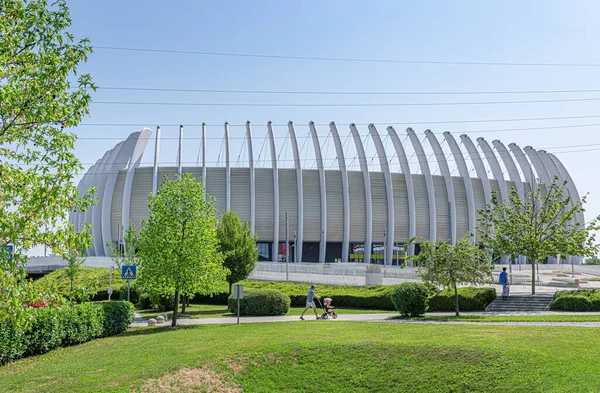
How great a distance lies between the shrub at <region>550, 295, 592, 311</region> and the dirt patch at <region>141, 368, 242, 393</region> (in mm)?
19507

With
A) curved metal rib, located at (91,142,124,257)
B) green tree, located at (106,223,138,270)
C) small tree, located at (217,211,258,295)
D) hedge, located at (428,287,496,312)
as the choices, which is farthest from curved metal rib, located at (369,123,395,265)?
hedge, located at (428,287,496,312)

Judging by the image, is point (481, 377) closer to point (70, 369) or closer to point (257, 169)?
point (70, 369)

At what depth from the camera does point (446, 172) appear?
6994 centimetres

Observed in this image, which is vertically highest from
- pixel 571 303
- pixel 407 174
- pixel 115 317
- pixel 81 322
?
pixel 407 174

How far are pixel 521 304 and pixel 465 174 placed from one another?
42.6 meters

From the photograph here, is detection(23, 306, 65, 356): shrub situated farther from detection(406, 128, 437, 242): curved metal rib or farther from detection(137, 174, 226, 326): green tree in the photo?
detection(406, 128, 437, 242): curved metal rib

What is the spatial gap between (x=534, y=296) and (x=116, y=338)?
21622 millimetres

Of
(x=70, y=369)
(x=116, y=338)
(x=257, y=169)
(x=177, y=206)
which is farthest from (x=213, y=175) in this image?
(x=70, y=369)

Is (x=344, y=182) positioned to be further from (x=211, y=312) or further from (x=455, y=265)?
(x=455, y=265)

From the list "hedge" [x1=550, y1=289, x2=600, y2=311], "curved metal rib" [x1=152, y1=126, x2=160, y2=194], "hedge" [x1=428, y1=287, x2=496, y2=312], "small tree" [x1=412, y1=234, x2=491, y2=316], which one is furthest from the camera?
"curved metal rib" [x1=152, y1=126, x2=160, y2=194]

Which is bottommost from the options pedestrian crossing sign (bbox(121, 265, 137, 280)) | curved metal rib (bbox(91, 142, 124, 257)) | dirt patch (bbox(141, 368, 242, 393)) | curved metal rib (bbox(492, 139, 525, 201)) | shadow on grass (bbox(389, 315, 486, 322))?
dirt patch (bbox(141, 368, 242, 393))

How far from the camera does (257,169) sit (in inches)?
2702

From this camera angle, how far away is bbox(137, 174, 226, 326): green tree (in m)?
24.5

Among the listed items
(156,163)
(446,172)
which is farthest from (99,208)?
(446,172)
